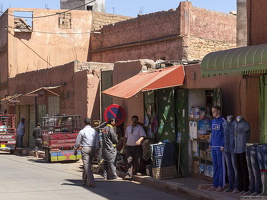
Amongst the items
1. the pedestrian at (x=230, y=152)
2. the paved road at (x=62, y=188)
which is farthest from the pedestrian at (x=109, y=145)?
the pedestrian at (x=230, y=152)

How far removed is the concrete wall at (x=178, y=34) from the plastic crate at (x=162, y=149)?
36.2 ft

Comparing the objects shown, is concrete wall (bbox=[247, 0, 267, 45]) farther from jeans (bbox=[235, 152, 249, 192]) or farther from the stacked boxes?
the stacked boxes

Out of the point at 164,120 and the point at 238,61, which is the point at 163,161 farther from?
the point at 238,61

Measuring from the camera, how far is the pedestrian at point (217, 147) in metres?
11.1

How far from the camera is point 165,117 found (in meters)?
14.4

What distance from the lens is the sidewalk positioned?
10.3 m

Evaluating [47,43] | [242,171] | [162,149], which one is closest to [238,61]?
[242,171]

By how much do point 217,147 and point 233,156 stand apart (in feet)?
1.74

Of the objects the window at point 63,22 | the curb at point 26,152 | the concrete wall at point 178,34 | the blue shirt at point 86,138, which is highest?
the window at point 63,22

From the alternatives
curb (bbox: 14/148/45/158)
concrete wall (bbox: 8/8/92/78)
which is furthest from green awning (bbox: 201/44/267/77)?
concrete wall (bbox: 8/8/92/78)

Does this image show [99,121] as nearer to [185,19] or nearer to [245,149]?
[185,19]

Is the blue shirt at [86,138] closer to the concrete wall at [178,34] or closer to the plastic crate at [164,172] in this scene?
the plastic crate at [164,172]

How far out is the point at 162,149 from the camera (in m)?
13.5

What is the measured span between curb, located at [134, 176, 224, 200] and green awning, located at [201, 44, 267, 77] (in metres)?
2.43
